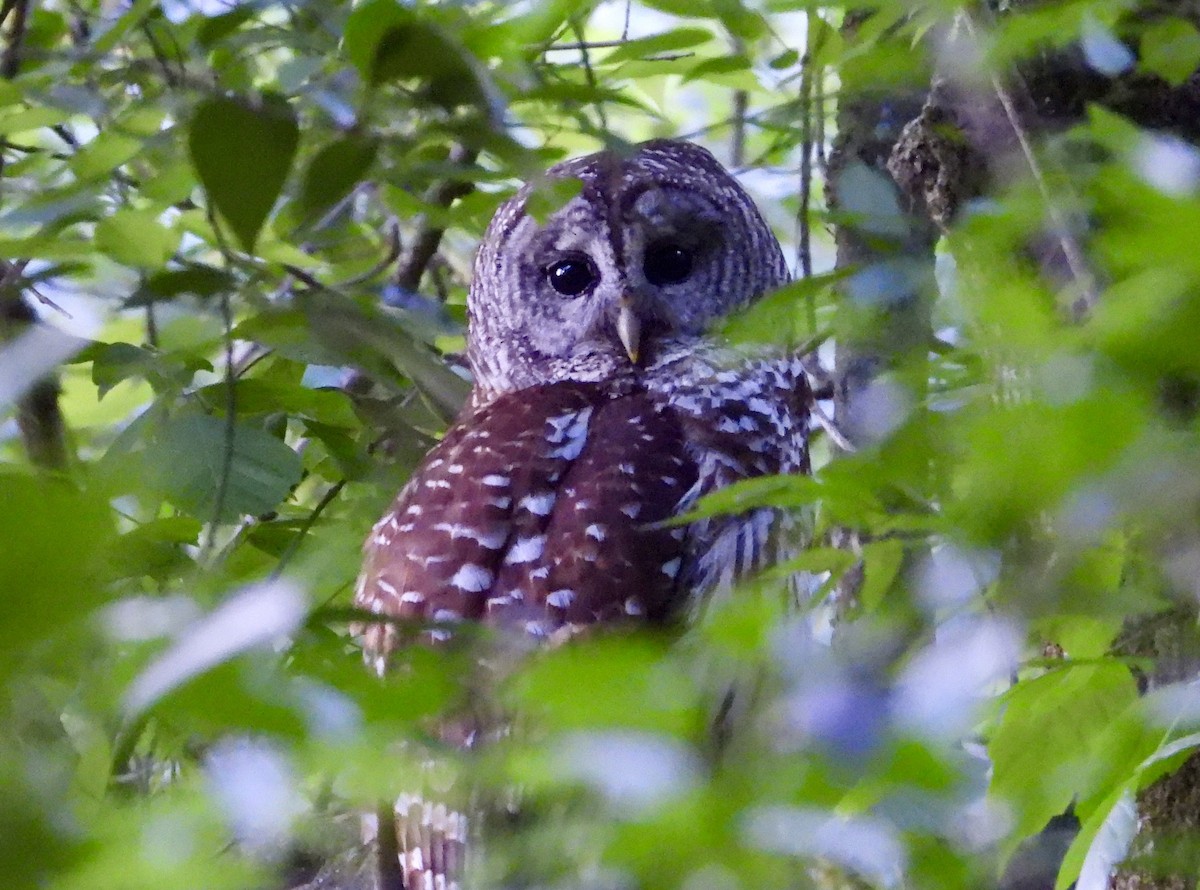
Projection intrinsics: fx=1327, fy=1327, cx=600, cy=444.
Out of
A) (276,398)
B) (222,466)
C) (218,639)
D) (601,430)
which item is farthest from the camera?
(601,430)

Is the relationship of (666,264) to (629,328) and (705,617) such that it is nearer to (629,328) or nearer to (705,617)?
(629,328)

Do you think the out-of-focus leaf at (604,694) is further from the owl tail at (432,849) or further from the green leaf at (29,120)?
the owl tail at (432,849)

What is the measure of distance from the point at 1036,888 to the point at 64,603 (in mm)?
1530

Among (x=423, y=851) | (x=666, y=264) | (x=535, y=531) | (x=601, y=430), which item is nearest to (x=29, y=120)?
(x=535, y=531)

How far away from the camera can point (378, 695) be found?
564mm

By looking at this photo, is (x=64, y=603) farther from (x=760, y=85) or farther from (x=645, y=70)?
(x=760, y=85)

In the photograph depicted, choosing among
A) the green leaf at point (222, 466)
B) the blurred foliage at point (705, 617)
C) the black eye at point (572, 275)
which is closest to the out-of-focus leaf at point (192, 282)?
the blurred foliage at point (705, 617)

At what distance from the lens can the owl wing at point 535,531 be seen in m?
2.00

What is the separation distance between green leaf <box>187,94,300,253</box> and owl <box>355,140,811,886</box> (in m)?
0.73

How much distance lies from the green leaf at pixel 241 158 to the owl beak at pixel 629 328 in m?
1.82

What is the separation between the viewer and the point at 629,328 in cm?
260

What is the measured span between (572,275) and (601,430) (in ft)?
1.96

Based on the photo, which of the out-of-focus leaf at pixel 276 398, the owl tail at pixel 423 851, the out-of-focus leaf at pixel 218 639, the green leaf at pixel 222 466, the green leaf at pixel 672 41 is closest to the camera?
the out-of-focus leaf at pixel 218 639

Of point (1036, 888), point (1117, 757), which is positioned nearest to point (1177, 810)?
point (1036, 888)
